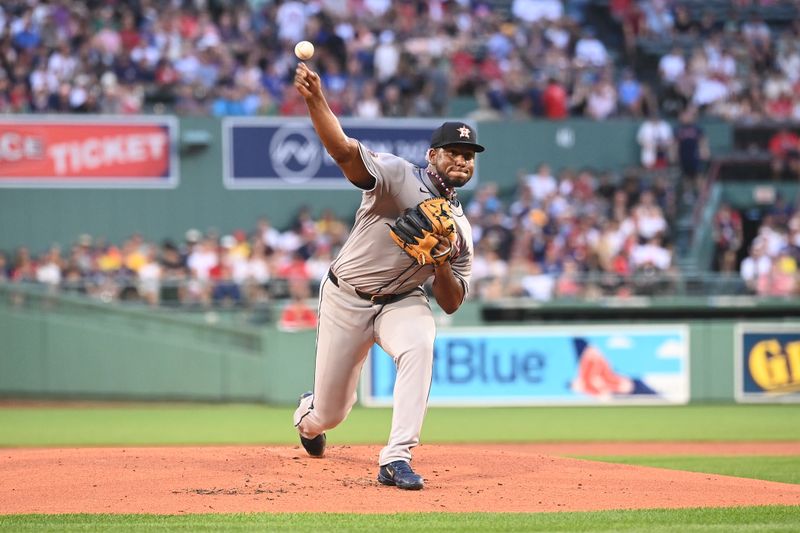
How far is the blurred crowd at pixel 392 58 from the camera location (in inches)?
745

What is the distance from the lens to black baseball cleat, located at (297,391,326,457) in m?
7.72

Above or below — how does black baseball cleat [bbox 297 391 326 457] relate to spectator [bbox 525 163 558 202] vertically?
below

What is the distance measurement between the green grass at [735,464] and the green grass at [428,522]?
101 inches

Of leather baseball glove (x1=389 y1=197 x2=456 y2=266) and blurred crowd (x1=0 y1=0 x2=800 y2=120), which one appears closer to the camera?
leather baseball glove (x1=389 y1=197 x2=456 y2=266)

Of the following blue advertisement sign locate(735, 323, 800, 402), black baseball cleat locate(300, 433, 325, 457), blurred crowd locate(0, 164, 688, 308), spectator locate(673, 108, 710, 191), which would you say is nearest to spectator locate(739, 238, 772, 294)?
blurred crowd locate(0, 164, 688, 308)

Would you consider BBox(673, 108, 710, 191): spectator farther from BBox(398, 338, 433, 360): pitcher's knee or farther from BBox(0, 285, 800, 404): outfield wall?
BBox(398, 338, 433, 360): pitcher's knee

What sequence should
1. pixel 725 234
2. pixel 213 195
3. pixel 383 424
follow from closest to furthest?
pixel 383 424 → pixel 725 234 → pixel 213 195

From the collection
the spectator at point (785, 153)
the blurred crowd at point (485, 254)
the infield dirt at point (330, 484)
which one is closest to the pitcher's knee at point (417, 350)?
the infield dirt at point (330, 484)

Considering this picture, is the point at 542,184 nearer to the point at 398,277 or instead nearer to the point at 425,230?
the point at 398,277

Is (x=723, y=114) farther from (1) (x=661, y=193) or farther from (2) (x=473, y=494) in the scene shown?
(2) (x=473, y=494)

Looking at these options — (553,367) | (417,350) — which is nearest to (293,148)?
Answer: (553,367)

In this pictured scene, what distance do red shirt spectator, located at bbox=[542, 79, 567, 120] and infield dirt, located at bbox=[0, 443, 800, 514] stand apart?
13557mm

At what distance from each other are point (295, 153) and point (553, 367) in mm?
6295

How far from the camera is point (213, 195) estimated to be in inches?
779
